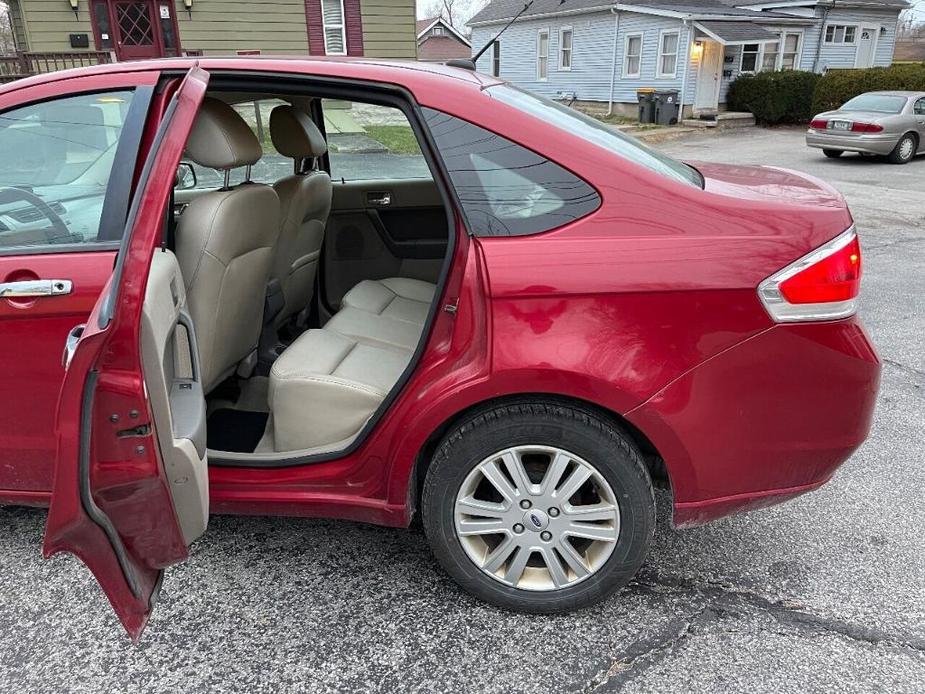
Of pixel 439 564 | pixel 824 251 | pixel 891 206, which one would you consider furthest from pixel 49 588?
pixel 891 206

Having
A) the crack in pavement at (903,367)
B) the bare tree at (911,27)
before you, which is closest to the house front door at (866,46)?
the crack in pavement at (903,367)

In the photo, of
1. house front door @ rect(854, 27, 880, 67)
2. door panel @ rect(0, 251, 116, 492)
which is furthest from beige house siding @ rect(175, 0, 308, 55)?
house front door @ rect(854, 27, 880, 67)

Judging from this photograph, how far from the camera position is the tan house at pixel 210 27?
46.6 feet

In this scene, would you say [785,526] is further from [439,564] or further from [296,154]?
Result: [296,154]

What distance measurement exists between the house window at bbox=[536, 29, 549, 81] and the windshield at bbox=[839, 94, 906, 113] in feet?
42.9

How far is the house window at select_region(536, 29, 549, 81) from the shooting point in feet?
86.0

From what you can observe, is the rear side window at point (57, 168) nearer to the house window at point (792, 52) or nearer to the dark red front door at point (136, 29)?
the dark red front door at point (136, 29)

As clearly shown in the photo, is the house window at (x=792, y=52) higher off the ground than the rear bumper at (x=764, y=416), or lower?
lower

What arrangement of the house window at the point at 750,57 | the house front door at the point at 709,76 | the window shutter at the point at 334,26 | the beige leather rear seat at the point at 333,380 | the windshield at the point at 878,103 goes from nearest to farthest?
the beige leather rear seat at the point at 333,380 < the windshield at the point at 878,103 < the window shutter at the point at 334,26 < the house front door at the point at 709,76 < the house window at the point at 750,57

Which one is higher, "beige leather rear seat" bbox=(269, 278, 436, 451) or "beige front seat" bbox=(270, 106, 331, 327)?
"beige front seat" bbox=(270, 106, 331, 327)

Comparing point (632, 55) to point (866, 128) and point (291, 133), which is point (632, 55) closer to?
point (866, 128)

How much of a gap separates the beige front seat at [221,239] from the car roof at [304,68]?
0.66 feet

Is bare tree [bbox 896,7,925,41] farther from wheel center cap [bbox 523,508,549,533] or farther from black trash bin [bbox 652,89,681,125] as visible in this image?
wheel center cap [bbox 523,508,549,533]

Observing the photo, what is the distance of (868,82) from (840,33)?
266 inches
